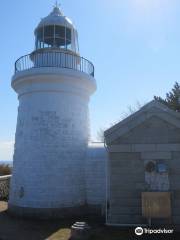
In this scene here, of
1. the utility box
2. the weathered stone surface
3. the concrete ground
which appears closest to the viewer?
the concrete ground

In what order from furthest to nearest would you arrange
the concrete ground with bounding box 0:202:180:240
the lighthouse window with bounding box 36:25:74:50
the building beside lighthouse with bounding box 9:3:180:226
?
the lighthouse window with bounding box 36:25:74:50 → the building beside lighthouse with bounding box 9:3:180:226 → the concrete ground with bounding box 0:202:180:240

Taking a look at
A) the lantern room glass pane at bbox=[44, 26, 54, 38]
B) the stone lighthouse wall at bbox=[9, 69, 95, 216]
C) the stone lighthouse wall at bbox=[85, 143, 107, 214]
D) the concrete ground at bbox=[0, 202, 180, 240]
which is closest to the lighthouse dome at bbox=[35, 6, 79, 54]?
the lantern room glass pane at bbox=[44, 26, 54, 38]

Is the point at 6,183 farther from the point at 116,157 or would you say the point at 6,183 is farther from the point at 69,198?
the point at 116,157

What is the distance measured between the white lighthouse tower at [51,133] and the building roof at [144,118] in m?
2.71

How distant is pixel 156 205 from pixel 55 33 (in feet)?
25.6

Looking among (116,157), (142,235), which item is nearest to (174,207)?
(142,235)

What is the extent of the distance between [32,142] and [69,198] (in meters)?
2.45

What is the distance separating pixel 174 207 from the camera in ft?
33.2

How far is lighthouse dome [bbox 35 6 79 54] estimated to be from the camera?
1382 centimetres

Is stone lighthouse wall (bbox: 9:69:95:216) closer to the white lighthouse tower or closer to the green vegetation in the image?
the white lighthouse tower

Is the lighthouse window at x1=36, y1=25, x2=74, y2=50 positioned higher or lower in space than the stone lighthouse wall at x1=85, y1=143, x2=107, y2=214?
higher

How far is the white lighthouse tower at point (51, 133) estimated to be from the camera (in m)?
12.5

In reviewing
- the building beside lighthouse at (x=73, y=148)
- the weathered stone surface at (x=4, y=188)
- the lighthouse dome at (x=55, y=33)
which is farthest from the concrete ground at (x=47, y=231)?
the lighthouse dome at (x=55, y=33)

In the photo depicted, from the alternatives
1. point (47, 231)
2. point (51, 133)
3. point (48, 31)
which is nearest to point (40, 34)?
point (48, 31)
